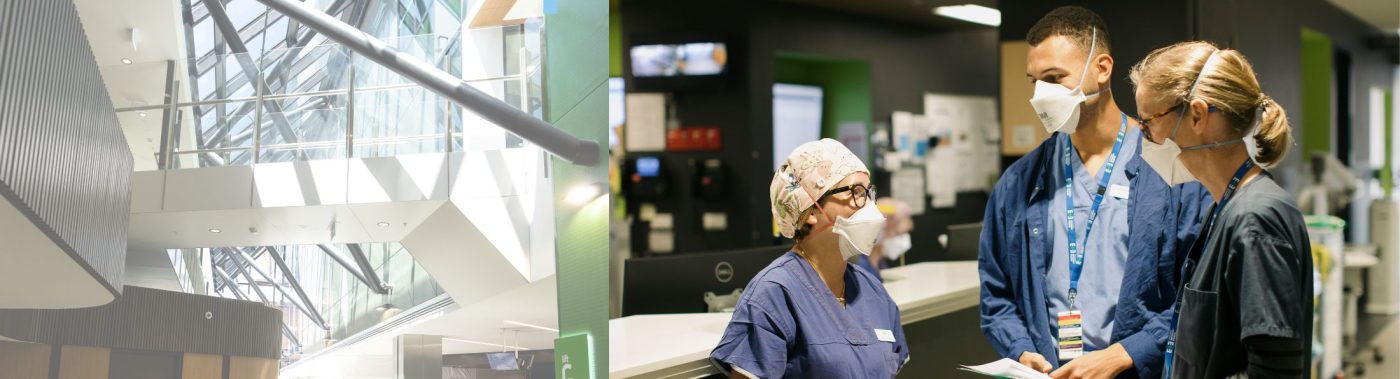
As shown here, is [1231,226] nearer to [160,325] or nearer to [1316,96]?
[160,325]

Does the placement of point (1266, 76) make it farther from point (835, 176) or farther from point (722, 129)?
point (835, 176)

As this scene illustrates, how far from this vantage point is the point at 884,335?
2.30 metres

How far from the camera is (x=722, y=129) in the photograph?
908 cm

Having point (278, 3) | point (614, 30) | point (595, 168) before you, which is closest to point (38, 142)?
point (278, 3)

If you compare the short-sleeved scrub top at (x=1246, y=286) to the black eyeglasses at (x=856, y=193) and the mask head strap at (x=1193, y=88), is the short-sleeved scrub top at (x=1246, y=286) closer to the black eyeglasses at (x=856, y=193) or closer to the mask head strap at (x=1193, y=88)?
the mask head strap at (x=1193, y=88)

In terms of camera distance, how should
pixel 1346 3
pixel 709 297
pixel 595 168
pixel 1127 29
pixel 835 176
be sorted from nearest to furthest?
pixel 595 168, pixel 835 176, pixel 709 297, pixel 1127 29, pixel 1346 3

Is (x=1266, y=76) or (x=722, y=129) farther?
(x=722, y=129)

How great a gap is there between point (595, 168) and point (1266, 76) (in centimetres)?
649

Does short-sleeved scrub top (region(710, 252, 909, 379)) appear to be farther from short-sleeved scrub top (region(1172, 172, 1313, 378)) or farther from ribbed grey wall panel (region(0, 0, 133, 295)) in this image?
ribbed grey wall panel (region(0, 0, 133, 295))

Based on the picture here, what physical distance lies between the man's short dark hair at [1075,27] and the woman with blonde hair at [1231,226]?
1.21 feet

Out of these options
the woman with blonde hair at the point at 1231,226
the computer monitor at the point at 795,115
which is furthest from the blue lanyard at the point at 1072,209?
the computer monitor at the point at 795,115

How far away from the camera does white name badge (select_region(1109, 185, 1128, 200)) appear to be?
2.27 meters

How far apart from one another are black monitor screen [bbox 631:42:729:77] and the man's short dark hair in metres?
6.54

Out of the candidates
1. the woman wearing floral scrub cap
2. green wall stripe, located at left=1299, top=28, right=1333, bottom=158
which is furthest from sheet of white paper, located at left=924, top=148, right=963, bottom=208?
the woman wearing floral scrub cap
